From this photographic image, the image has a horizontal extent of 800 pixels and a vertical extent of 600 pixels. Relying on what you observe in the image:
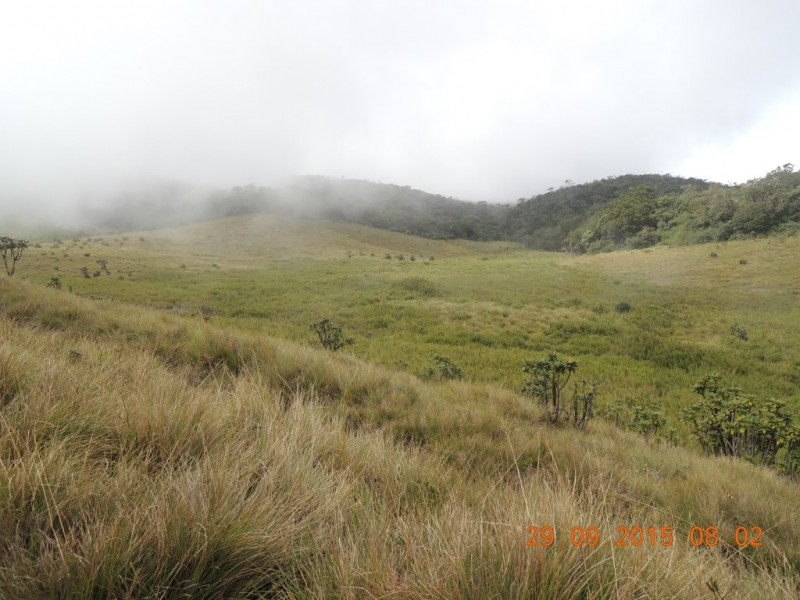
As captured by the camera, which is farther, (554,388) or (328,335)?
(328,335)

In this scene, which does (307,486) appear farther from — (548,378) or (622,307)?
(622,307)

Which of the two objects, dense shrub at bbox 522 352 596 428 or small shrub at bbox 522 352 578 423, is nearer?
dense shrub at bbox 522 352 596 428

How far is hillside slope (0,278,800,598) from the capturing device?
1.15 meters

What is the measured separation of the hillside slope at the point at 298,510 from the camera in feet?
3.77

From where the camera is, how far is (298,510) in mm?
1608

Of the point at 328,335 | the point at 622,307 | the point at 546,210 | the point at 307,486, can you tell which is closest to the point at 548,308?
the point at 622,307

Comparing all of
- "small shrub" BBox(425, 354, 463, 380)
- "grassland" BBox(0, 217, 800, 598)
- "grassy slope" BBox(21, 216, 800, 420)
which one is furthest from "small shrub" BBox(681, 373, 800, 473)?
"small shrub" BBox(425, 354, 463, 380)

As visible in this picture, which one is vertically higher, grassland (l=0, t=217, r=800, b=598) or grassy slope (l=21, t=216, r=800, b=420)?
grassland (l=0, t=217, r=800, b=598)

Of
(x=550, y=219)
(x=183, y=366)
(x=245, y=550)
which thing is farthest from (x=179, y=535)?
(x=550, y=219)

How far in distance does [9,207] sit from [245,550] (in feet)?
627

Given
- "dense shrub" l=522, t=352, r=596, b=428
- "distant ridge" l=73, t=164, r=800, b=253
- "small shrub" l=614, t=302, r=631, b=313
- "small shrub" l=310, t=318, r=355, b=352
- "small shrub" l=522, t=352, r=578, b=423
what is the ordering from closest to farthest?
"dense shrub" l=522, t=352, r=596, b=428
"small shrub" l=522, t=352, r=578, b=423
"small shrub" l=310, t=318, r=355, b=352
"small shrub" l=614, t=302, r=631, b=313
"distant ridge" l=73, t=164, r=800, b=253

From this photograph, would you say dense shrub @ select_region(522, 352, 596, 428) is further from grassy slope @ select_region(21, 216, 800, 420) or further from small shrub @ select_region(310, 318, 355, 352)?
small shrub @ select_region(310, 318, 355, 352)

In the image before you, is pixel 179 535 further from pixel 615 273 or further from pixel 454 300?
pixel 615 273

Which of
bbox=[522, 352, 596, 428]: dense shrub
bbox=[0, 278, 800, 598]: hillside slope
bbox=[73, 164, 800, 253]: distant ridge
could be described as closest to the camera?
bbox=[0, 278, 800, 598]: hillside slope
